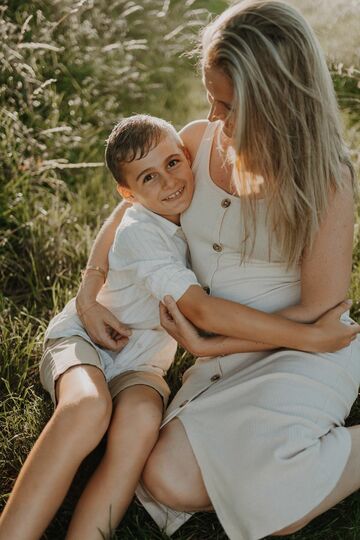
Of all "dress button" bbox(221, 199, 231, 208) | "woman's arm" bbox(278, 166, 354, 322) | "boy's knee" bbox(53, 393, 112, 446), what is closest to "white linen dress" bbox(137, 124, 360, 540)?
"dress button" bbox(221, 199, 231, 208)

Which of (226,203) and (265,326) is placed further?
(226,203)

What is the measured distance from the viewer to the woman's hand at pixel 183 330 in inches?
90.6

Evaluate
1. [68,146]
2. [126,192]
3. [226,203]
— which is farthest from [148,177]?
[68,146]

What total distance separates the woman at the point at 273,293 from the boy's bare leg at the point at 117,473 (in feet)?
0.21

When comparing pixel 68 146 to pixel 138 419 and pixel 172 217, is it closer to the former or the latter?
pixel 172 217

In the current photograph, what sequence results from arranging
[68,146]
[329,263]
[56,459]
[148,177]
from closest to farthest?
1. [56,459]
2. [329,263]
3. [148,177]
4. [68,146]

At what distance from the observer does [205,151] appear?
8.20 ft

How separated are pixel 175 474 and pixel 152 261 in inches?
25.1

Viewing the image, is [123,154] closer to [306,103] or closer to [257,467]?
[306,103]

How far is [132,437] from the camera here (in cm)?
213

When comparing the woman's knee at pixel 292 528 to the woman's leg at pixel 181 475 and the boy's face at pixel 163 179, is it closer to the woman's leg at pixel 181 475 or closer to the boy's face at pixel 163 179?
the woman's leg at pixel 181 475

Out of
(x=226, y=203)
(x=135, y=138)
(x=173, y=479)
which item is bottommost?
(x=173, y=479)

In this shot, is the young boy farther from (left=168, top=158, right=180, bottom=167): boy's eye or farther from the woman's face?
the woman's face

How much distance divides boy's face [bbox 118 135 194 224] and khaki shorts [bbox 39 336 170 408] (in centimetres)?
50
